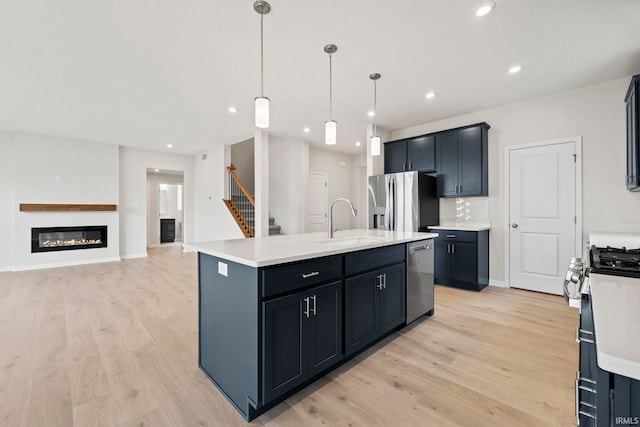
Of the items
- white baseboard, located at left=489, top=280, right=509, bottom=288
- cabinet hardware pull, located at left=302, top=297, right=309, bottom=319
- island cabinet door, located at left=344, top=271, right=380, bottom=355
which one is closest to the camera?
cabinet hardware pull, located at left=302, top=297, right=309, bottom=319

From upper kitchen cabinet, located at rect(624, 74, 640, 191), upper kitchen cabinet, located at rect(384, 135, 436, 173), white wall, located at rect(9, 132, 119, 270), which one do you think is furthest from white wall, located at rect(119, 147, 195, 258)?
upper kitchen cabinet, located at rect(624, 74, 640, 191)

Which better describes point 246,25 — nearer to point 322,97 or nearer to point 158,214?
point 322,97

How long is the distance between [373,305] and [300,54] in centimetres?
248

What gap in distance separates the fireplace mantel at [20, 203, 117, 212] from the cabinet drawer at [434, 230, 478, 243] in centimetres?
708

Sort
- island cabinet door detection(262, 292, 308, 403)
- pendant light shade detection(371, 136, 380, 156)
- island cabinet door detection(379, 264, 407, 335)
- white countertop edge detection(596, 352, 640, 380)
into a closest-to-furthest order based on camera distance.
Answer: white countertop edge detection(596, 352, 640, 380) → island cabinet door detection(262, 292, 308, 403) → island cabinet door detection(379, 264, 407, 335) → pendant light shade detection(371, 136, 380, 156)

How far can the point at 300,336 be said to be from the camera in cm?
170

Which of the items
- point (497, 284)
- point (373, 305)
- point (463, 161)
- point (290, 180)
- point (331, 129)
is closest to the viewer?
point (373, 305)

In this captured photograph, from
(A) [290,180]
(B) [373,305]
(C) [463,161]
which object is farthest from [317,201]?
(B) [373,305]

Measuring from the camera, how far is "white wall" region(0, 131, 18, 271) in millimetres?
5500

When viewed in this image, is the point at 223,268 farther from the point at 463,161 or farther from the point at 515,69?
the point at 463,161

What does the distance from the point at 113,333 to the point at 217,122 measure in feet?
12.2

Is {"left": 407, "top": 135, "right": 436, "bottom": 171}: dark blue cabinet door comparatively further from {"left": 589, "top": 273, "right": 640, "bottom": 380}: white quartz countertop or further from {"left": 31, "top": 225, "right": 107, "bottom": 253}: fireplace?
{"left": 31, "top": 225, "right": 107, "bottom": 253}: fireplace

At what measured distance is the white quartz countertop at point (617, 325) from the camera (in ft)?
1.81

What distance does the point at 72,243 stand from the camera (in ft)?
20.4
